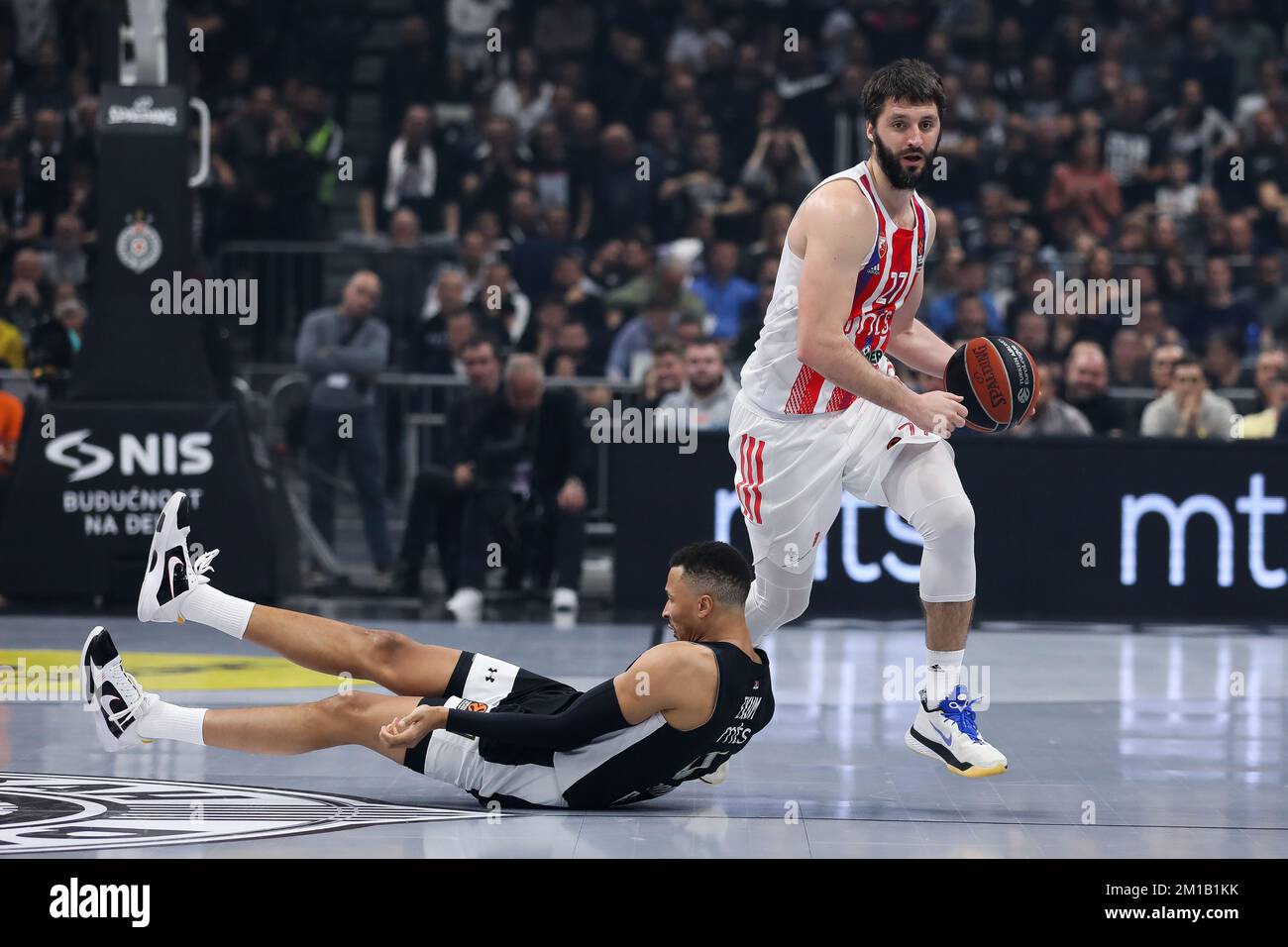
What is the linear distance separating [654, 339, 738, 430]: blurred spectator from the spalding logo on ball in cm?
501

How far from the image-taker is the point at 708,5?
56.9 ft

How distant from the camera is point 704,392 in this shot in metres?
11.4

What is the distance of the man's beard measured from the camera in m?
6.03

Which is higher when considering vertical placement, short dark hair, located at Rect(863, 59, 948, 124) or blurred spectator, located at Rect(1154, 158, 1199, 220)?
blurred spectator, located at Rect(1154, 158, 1199, 220)

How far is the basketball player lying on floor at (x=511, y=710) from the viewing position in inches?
213

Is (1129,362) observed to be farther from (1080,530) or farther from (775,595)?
(775,595)

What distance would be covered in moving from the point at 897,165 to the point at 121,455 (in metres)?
6.23

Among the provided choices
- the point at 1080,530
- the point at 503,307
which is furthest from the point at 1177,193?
the point at 503,307

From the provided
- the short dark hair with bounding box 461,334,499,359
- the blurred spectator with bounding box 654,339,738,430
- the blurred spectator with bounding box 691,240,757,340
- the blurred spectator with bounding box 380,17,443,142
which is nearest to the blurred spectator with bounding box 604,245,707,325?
the blurred spectator with bounding box 691,240,757,340

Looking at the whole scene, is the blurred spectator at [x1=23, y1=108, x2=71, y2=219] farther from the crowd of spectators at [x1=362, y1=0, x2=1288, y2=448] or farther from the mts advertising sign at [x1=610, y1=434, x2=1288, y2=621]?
the mts advertising sign at [x1=610, y1=434, x2=1288, y2=621]

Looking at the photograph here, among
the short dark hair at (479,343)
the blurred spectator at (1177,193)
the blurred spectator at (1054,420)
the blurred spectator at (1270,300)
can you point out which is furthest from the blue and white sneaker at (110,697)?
the blurred spectator at (1177,193)

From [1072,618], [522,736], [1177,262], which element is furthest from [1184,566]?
[522,736]

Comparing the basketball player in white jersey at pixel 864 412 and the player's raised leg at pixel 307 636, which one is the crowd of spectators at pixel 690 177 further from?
the player's raised leg at pixel 307 636
